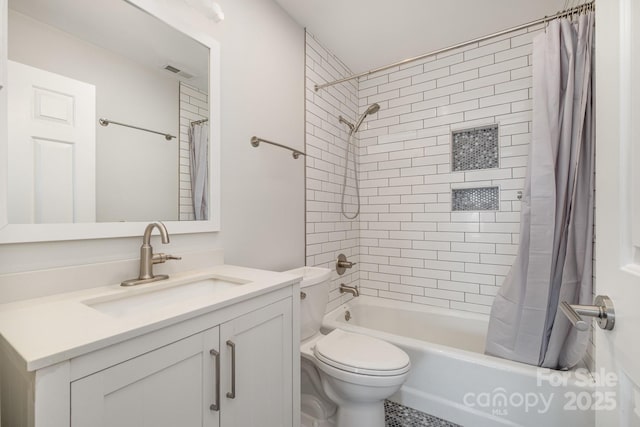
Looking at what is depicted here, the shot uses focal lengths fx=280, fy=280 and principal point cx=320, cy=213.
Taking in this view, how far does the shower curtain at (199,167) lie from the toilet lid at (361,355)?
2.98ft

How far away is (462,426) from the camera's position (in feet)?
4.86

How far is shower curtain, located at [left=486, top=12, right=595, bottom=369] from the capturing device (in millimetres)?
1412

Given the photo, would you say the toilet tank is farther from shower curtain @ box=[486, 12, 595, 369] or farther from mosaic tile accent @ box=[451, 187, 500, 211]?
mosaic tile accent @ box=[451, 187, 500, 211]

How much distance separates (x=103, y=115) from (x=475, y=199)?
231 cm

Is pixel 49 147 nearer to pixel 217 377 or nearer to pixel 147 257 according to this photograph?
pixel 147 257

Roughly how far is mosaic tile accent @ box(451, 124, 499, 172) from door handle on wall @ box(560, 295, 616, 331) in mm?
1729

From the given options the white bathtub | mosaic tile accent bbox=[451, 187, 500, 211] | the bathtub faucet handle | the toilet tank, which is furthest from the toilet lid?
mosaic tile accent bbox=[451, 187, 500, 211]

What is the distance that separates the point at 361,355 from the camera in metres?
1.38

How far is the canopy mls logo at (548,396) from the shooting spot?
1.28 m

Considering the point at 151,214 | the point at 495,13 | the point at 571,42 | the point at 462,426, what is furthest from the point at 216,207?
the point at 495,13

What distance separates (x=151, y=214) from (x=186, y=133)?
405 millimetres

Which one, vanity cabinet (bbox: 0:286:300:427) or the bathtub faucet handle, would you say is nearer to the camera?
vanity cabinet (bbox: 0:286:300:427)

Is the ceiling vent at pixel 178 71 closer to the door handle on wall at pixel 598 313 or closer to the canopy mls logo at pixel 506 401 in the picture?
the door handle on wall at pixel 598 313

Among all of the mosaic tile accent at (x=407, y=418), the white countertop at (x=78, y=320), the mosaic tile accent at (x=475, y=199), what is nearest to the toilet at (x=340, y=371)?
the mosaic tile accent at (x=407, y=418)
